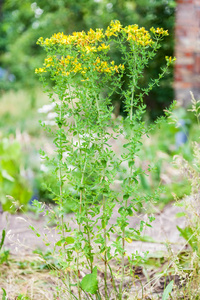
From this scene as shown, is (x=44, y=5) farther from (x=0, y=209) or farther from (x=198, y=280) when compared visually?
(x=198, y=280)

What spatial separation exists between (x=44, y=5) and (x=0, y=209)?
375cm

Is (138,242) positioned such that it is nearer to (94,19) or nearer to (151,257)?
(151,257)

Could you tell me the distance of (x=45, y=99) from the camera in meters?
6.11

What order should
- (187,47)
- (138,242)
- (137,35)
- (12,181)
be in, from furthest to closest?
(187,47)
(12,181)
(138,242)
(137,35)

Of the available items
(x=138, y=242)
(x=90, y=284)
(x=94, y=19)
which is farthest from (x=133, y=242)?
(x=94, y=19)

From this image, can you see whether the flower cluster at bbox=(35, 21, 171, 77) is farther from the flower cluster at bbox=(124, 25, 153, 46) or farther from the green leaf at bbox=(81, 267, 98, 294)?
the green leaf at bbox=(81, 267, 98, 294)

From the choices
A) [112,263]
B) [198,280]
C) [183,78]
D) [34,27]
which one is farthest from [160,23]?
[198,280]

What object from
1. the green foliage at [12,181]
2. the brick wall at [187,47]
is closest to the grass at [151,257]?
the green foliage at [12,181]

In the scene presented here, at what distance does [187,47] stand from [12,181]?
246cm

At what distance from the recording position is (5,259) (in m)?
1.77

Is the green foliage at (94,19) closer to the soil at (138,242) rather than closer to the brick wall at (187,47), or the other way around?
the brick wall at (187,47)

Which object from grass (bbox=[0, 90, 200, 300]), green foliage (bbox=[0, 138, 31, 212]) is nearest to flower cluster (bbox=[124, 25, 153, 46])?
grass (bbox=[0, 90, 200, 300])

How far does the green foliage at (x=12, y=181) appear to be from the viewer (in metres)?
2.68

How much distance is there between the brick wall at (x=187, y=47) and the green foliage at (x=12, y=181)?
82.0 inches
